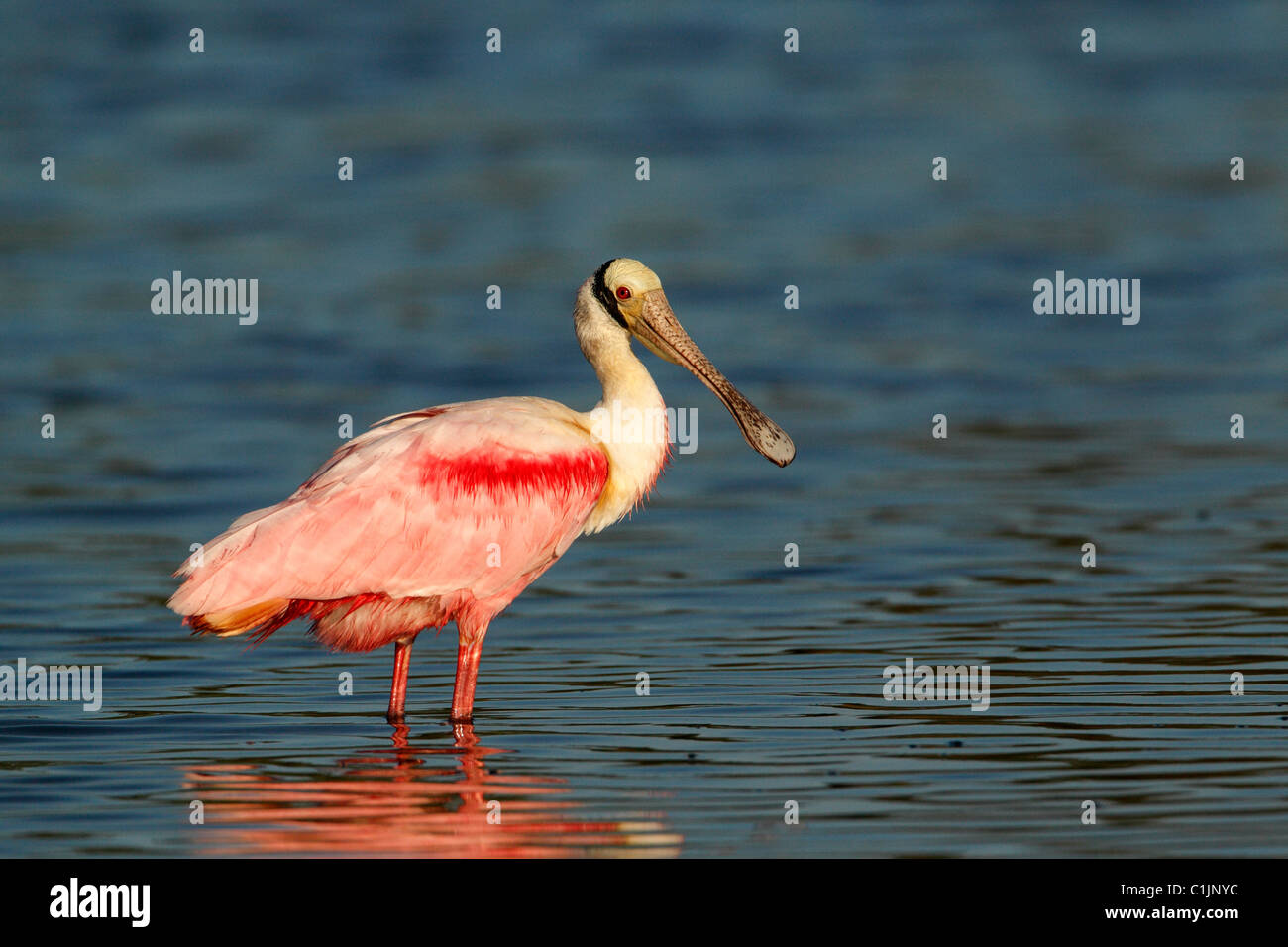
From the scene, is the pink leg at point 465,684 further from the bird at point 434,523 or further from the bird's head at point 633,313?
the bird's head at point 633,313

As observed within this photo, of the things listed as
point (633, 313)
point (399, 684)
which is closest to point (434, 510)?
point (399, 684)

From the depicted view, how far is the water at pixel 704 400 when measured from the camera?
404 inches

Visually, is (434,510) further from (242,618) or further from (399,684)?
(242,618)

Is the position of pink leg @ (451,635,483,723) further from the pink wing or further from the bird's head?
the bird's head

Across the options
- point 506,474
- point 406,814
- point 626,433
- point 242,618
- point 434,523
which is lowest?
point 406,814

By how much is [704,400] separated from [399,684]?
9836 millimetres

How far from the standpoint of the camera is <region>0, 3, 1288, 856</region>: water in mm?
10258

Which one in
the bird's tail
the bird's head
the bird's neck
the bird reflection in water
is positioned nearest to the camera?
the bird reflection in water

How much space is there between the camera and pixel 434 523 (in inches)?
466

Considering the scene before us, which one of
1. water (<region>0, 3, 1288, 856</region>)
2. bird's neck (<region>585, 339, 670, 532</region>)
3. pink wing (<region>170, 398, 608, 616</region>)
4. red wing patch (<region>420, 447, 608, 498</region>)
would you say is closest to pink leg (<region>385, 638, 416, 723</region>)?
water (<region>0, 3, 1288, 856</region>)

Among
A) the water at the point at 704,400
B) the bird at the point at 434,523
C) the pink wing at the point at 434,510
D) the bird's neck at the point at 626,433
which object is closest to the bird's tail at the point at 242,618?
the bird at the point at 434,523
